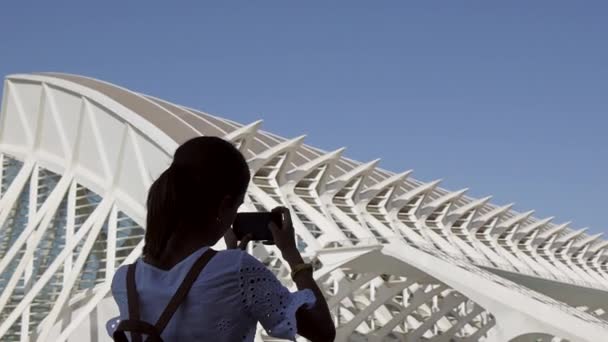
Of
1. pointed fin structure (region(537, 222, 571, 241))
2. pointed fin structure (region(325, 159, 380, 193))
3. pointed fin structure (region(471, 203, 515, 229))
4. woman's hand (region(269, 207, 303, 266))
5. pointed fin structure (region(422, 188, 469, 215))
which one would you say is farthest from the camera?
pointed fin structure (region(537, 222, 571, 241))

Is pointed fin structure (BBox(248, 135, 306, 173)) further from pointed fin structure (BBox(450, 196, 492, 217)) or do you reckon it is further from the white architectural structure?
pointed fin structure (BBox(450, 196, 492, 217))

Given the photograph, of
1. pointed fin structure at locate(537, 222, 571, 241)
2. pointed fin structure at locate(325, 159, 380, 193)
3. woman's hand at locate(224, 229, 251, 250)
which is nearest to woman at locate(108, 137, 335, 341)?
woman's hand at locate(224, 229, 251, 250)

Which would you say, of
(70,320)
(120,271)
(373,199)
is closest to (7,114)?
(70,320)

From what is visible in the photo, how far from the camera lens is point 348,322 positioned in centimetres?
2628

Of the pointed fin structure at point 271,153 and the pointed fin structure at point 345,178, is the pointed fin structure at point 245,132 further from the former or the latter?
the pointed fin structure at point 345,178

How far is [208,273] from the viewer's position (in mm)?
2406

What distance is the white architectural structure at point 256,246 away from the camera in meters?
23.8

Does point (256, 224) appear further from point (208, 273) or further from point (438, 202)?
point (438, 202)

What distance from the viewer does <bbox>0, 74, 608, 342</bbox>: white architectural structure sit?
2384 centimetres

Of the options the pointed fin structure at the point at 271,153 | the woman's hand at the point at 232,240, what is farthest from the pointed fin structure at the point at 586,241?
the woman's hand at the point at 232,240

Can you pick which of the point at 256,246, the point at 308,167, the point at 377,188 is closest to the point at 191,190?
the point at 256,246

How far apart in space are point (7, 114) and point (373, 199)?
16881 mm

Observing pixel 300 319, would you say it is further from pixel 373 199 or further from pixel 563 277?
pixel 563 277

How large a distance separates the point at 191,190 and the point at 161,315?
40 centimetres
